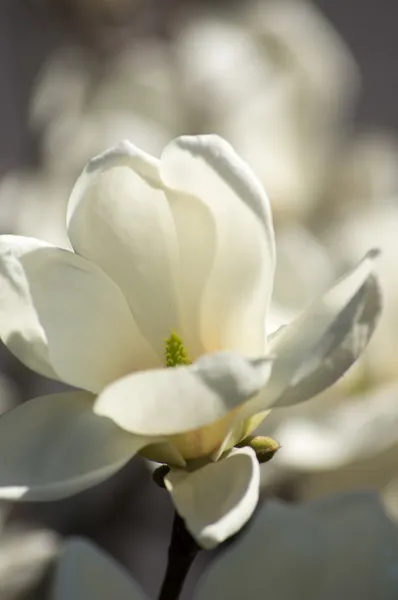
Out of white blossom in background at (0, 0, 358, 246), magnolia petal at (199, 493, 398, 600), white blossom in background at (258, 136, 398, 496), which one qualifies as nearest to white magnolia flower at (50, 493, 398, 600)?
Answer: magnolia petal at (199, 493, 398, 600)

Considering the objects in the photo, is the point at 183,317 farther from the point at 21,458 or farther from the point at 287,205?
the point at 287,205

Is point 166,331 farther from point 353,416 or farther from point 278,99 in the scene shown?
point 278,99

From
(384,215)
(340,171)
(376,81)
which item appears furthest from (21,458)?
(376,81)

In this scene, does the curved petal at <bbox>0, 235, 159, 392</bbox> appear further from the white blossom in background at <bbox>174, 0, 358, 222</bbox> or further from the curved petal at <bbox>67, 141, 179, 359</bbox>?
the white blossom in background at <bbox>174, 0, 358, 222</bbox>

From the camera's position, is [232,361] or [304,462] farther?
[304,462]

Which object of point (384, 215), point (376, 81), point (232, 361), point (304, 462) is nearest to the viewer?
point (232, 361)

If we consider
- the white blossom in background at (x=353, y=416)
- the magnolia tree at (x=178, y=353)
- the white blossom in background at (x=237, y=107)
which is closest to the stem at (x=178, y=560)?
the magnolia tree at (x=178, y=353)

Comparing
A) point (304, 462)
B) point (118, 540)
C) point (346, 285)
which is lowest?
point (118, 540)

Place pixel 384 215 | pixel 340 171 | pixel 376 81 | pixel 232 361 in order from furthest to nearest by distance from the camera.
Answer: pixel 376 81 → pixel 340 171 → pixel 384 215 → pixel 232 361
